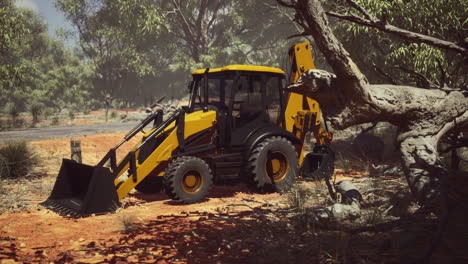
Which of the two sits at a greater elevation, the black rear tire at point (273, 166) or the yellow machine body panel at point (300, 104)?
the yellow machine body panel at point (300, 104)

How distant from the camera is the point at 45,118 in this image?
104 feet

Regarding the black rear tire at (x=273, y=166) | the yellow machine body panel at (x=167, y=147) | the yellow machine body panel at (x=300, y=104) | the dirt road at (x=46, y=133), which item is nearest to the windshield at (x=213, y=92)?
the yellow machine body panel at (x=167, y=147)

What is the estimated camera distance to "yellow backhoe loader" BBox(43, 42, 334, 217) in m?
7.28

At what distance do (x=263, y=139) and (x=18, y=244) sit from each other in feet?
16.3

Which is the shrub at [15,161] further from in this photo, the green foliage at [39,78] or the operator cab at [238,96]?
the green foliage at [39,78]

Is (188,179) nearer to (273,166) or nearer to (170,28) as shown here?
(273,166)

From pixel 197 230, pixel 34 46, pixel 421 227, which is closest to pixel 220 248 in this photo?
pixel 197 230

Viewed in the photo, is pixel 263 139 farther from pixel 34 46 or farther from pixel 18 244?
pixel 34 46

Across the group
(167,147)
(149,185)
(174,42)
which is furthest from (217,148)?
(174,42)

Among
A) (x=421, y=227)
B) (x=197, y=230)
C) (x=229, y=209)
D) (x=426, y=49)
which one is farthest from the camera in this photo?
(x=426, y=49)

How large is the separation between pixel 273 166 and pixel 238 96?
1.74 metres

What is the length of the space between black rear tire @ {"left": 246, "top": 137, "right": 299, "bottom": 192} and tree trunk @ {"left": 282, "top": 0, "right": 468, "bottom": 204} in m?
2.91

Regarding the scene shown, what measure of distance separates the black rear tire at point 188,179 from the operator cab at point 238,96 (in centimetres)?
102

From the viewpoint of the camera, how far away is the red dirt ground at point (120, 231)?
4.86 meters
